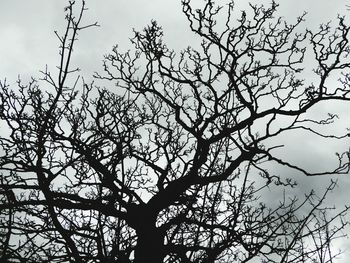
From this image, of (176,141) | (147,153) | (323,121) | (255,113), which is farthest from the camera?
(176,141)

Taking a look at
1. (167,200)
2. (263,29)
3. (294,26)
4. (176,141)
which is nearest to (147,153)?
(176,141)

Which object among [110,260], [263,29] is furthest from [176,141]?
[110,260]

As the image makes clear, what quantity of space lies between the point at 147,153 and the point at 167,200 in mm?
1705

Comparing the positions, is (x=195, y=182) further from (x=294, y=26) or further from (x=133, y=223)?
(x=294, y=26)

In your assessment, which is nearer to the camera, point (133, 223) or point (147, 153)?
point (133, 223)

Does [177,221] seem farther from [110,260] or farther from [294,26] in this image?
[294,26]

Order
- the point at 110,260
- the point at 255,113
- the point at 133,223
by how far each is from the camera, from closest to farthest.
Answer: the point at 110,260, the point at 133,223, the point at 255,113

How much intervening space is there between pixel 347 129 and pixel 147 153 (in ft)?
13.0

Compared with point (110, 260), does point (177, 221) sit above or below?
above

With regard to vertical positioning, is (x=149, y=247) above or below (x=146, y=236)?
below

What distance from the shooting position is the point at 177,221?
7.09 m

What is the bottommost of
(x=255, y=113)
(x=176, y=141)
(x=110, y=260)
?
(x=110, y=260)

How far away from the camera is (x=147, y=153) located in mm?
8461

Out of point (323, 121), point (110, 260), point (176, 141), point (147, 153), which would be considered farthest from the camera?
point (176, 141)
